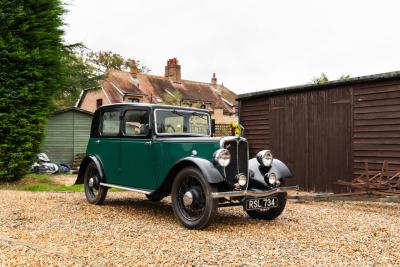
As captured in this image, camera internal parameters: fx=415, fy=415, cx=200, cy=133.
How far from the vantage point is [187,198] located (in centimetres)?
594

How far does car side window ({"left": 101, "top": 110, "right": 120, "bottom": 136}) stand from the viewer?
764 centimetres

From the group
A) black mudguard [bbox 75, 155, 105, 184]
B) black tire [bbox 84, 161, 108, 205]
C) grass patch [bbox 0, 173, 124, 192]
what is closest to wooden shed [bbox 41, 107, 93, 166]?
grass patch [bbox 0, 173, 124, 192]

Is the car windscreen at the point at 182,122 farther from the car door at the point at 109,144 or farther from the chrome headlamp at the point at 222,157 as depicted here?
the chrome headlamp at the point at 222,157

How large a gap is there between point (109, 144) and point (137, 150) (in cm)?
90

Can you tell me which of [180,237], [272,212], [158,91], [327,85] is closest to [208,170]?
[180,237]

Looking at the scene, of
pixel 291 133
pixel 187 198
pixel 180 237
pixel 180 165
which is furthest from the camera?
pixel 291 133

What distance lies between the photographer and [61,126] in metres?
20.2

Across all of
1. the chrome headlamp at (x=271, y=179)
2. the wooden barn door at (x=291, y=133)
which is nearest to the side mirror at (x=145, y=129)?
the chrome headlamp at (x=271, y=179)

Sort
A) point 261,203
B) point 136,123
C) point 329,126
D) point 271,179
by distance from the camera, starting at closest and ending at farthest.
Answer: point 261,203 → point 271,179 → point 136,123 → point 329,126

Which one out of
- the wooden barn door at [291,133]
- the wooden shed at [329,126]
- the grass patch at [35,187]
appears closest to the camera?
the wooden shed at [329,126]

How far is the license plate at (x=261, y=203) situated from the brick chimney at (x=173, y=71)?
107 feet

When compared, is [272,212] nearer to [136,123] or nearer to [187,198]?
[187,198]

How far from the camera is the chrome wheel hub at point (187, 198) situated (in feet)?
19.3

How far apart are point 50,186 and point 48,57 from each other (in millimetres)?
3540
